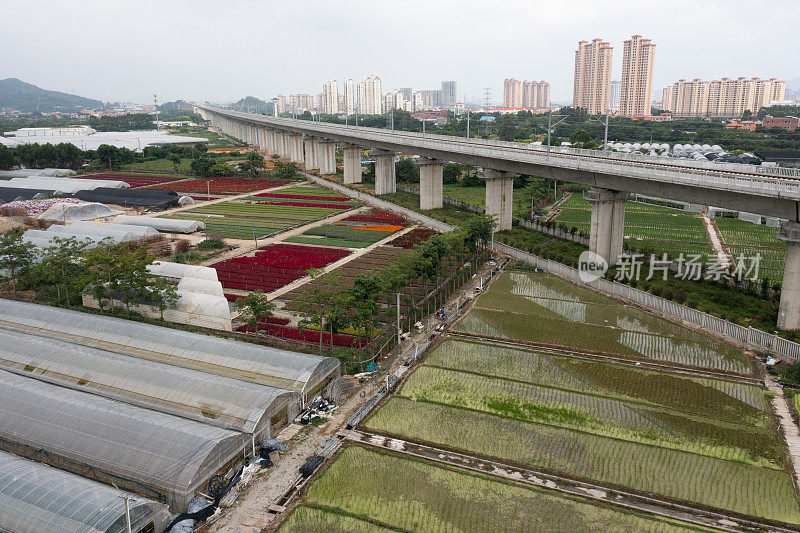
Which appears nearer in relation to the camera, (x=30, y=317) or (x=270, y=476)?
(x=270, y=476)

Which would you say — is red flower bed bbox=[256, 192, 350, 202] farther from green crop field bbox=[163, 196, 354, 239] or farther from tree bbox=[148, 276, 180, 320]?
tree bbox=[148, 276, 180, 320]

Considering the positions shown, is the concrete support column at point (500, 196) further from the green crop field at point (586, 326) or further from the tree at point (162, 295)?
the tree at point (162, 295)

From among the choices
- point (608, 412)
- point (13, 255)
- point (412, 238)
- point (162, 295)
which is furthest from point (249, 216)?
point (608, 412)

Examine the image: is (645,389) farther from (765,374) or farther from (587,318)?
(587,318)

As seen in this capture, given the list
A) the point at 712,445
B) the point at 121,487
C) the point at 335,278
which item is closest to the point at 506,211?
the point at 335,278

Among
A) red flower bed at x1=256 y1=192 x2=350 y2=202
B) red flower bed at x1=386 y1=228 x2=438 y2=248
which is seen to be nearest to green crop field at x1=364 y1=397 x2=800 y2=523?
red flower bed at x1=386 y1=228 x2=438 y2=248

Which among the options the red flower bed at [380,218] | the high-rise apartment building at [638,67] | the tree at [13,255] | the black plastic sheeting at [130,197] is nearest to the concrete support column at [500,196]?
the red flower bed at [380,218]
